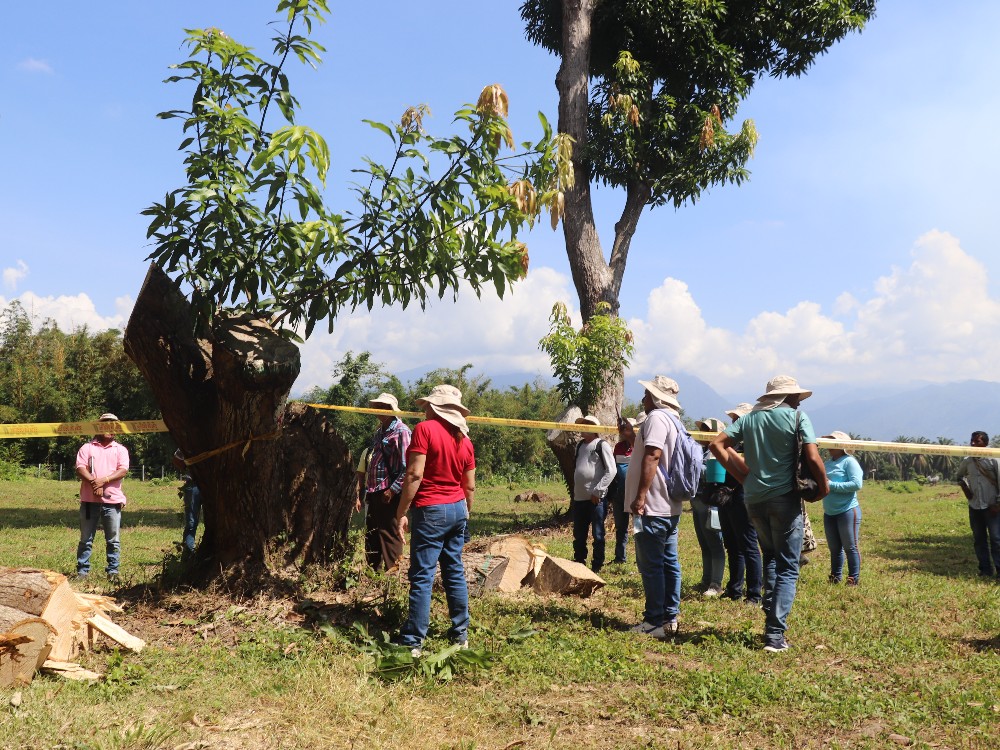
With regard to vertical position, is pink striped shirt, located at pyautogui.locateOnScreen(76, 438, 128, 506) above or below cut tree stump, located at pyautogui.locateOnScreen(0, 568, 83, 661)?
above

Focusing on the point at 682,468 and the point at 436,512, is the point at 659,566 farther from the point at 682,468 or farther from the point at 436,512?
the point at 436,512

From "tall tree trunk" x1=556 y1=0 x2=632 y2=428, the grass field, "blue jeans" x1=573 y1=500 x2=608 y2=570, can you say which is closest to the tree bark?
"tall tree trunk" x1=556 y1=0 x2=632 y2=428

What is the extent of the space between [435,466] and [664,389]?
220 cm

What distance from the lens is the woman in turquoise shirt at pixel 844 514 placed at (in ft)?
27.3

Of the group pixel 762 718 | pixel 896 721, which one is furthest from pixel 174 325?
pixel 896 721

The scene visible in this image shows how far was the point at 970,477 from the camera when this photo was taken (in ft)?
30.5

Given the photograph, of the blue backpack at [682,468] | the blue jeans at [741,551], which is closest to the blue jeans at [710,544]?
the blue jeans at [741,551]

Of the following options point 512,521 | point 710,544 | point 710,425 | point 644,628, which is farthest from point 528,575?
point 512,521

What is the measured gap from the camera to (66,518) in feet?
48.0

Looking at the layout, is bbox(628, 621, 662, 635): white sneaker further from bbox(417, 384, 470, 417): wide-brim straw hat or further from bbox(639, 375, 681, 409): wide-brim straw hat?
bbox(417, 384, 470, 417): wide-brim straw hat

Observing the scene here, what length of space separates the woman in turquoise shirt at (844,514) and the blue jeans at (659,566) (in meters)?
2.85

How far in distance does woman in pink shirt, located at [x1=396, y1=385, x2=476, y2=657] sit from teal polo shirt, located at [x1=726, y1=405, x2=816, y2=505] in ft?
7.16

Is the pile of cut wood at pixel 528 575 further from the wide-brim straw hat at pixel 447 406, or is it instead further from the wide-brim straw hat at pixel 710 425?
the wide-brim straw hat at pixel 710 425

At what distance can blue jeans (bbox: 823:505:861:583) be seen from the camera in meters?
8.34
